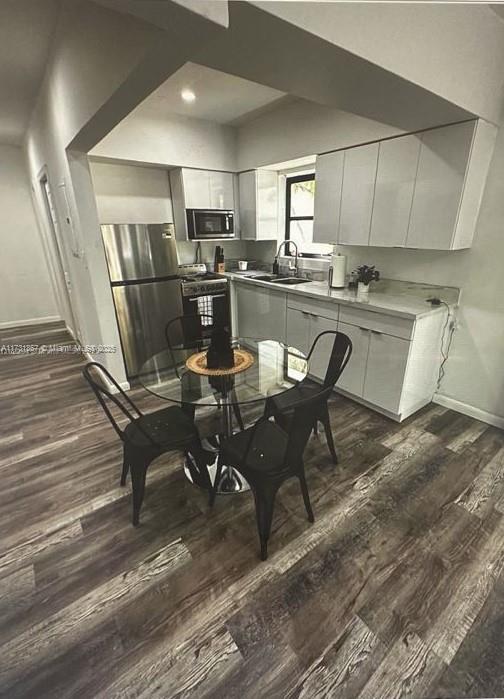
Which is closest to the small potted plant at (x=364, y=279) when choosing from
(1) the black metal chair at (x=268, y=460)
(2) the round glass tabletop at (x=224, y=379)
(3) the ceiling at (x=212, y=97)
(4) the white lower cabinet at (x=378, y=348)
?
(4) the white lower cabinet at (x=378, y=348)

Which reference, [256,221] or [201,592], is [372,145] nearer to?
[256,221]

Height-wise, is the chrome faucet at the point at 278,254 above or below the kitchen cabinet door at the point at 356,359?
above

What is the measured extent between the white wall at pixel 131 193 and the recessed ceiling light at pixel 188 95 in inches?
37.9

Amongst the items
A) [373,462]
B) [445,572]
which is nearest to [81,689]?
[445,572]

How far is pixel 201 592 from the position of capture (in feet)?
4.72

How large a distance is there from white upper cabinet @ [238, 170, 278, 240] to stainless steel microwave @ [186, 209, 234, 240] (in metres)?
0.21

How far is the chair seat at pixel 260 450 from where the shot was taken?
1553 mm

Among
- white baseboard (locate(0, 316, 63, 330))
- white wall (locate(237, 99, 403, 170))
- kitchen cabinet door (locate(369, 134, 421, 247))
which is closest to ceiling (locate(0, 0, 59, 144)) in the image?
white wall (locate(237, 99, 403, 170))

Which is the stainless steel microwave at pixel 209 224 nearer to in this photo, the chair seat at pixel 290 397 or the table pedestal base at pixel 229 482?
the chair seat at pixel 290 397

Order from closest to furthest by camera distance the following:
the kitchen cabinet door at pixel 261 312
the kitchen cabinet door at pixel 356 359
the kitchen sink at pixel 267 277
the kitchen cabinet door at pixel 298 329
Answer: the kitchen cabinet door at pixel 356 359
the kitchen cabinet door at pixel 298 329
the kitchen cabinet door at pixel 261 312
the kitchen sink at pixel 267 277

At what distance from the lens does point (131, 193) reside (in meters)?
3.61

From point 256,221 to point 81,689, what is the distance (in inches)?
154

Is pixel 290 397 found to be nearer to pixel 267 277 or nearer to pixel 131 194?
pixel 267 277

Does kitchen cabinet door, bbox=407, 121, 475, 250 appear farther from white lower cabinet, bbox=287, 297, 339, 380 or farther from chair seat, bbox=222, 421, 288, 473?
chair seat, bbox=222, 421, 288, 473
